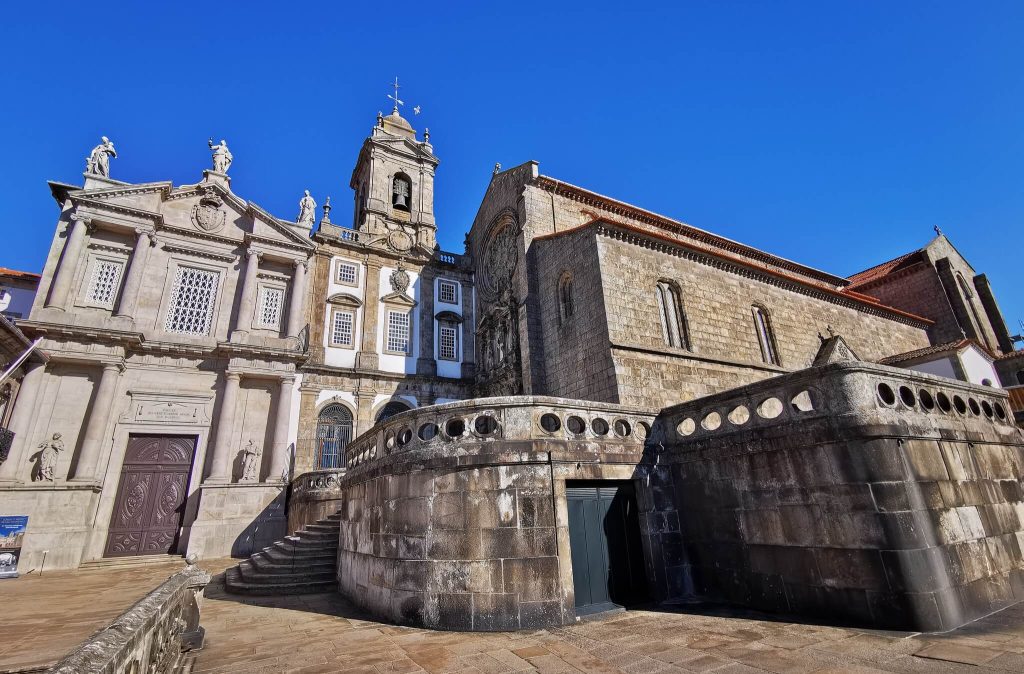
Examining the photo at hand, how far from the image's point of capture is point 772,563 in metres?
6.49

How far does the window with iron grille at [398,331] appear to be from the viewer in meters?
22.8

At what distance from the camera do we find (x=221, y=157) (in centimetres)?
2181

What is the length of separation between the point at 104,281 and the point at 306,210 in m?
8.41

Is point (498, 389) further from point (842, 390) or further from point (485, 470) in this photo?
point (842, 390)

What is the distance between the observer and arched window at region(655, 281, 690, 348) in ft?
47.8

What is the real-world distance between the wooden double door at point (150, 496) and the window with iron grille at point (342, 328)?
6.83 metres

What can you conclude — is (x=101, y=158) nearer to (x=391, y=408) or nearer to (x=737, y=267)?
(x=391, y=408)

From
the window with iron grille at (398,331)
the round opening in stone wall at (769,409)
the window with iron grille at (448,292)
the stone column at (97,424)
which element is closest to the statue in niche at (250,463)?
the stone column at (97,424)

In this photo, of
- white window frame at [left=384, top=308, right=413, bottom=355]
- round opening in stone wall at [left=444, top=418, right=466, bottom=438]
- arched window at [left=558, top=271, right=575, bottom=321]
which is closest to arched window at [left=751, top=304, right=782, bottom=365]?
arched window at [left=558, top=271, right=575, bottom=321]

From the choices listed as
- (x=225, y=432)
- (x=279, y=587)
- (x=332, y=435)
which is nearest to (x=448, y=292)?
(x=332, y=435)

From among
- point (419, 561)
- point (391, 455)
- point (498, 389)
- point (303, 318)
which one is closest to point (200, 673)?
point (419, 561)

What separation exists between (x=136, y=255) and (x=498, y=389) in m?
15.4

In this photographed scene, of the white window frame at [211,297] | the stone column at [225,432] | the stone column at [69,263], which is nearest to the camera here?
the stone column at [69,263]

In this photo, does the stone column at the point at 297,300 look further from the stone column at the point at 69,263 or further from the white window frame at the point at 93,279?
the stone column at the point at 69,263
